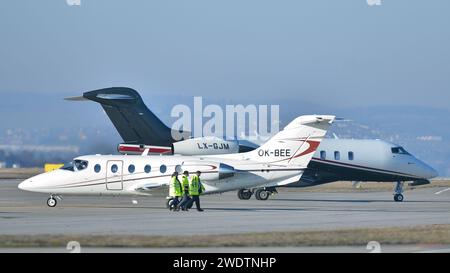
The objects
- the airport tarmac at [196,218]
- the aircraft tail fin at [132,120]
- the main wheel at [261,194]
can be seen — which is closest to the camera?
the airport tarmac at [196,218]

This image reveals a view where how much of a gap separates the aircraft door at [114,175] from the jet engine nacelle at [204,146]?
32.7ft

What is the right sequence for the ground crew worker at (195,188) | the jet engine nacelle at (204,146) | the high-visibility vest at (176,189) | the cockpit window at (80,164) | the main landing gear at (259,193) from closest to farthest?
the ground crew worker at (195,188), the high-visibility vest at (176,189), the cockpit window at (80,164), the main landing gear at (259,193), the jet engine nacelle at (204,146)

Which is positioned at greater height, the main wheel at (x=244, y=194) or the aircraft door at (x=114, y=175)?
the aircraft door at (x=114, y=175)

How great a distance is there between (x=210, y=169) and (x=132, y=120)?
14.7 metres

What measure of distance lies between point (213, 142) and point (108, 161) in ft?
37.0

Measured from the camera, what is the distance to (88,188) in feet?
149

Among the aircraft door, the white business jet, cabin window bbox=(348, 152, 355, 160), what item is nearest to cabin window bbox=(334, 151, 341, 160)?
cabin window bbox=(348, 152, 355, 160)

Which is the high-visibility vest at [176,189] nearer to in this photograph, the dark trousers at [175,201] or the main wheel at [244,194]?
the dark trousers at [175,201]

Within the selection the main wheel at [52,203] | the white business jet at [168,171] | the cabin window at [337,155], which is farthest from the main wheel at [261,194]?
the main wheel at [52,203]

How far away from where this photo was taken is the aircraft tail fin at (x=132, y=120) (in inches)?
2313

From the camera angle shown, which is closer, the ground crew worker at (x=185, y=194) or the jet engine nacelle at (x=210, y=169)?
the ground crew worker at (x=185, y=194)

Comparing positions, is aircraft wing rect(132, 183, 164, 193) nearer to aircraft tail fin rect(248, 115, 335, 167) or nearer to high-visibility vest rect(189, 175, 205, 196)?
aircraft tail fin rect(248, 115, 335, 167)

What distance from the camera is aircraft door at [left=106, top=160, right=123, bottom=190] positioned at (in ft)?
150
